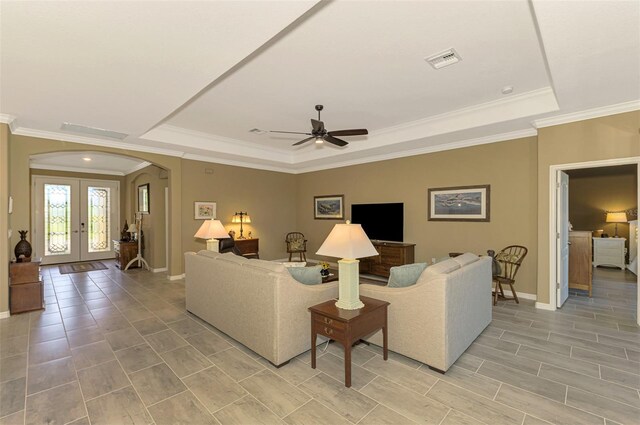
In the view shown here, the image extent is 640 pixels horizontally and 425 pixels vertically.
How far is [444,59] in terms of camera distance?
312 centimetres

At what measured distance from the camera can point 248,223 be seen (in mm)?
7703

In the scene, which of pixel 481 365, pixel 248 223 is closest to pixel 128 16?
pixel 481 365

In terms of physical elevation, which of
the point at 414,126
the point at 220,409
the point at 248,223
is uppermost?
the point at 414,126

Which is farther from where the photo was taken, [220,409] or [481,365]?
[481,365]

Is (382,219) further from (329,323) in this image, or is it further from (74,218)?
(74,218)

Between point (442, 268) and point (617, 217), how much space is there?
793 centimetres

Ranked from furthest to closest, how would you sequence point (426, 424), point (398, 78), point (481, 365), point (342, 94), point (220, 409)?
point (342, 94) → point (398, 78) → point (481, 365) → point (220, 409) → point (426, 424)

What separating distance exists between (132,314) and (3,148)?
2928mm

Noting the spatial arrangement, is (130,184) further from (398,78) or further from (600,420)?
(600,420)

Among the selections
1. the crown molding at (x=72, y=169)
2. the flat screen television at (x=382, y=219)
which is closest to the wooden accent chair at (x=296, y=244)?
the flat screen television at (x=382, y=219)

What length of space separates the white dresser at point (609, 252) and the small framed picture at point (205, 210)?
9.30 m

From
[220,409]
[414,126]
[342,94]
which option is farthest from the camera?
[414,126]

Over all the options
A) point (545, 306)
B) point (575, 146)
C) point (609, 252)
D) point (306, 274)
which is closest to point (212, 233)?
point (306, 274)

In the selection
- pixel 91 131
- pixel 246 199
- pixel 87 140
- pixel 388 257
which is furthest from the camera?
pixel 246 199
